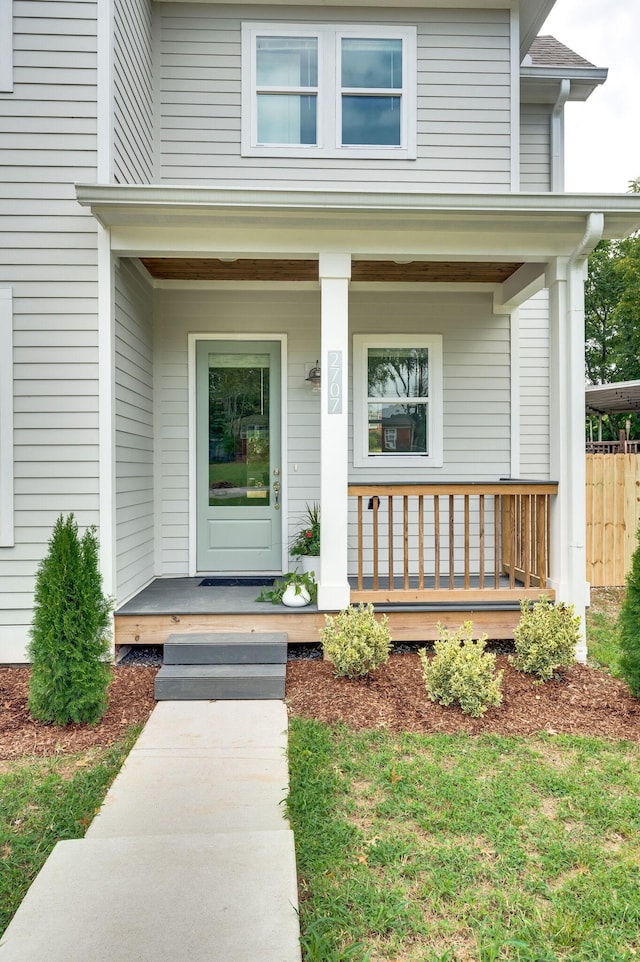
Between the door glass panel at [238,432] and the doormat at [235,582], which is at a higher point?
the door glass panel at [238,432]

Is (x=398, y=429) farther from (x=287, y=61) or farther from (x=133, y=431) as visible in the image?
(x=287, y=61)

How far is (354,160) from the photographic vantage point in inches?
221

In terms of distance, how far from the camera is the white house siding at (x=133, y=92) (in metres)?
4.43

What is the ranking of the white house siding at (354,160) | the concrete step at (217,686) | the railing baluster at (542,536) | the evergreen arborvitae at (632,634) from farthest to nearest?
1. the white house siding at (354,160)
2. the railing baluster at (542,536)
3. the concrete step at (217,686)
4. the evergreen arborvitae at (632,634)

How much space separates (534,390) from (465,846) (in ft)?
15.5

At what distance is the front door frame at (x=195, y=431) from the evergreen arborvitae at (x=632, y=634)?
292 cm

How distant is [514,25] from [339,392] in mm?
4335

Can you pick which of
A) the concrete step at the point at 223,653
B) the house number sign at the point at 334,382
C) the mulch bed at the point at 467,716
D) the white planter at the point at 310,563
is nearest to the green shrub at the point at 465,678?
the mulch bed at the point at 467,716

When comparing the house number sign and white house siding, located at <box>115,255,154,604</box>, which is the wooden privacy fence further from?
white house siding, located at <box>115,255,154,604</box>

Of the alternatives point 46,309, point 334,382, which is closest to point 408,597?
point 334,382

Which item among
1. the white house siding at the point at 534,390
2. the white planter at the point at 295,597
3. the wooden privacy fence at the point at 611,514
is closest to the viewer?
the white planter at the point at 295,597

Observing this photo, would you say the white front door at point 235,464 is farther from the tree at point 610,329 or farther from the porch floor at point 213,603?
the tree at point 610,329

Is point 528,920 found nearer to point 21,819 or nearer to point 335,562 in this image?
point 21,819

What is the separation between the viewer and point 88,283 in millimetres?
4168
